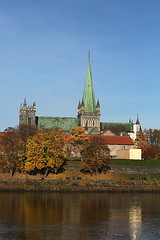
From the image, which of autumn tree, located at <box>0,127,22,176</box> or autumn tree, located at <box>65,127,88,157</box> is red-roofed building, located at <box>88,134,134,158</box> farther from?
autumn tree, located at <box>0,127,22,176</box>

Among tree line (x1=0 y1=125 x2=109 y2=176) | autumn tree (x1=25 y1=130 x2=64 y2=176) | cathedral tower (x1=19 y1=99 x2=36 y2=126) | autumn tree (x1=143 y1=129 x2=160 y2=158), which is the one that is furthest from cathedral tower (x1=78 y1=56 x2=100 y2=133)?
autumn tree (x1=25 y1=130 x2=64 y2=176)

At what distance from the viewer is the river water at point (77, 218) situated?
104 ft

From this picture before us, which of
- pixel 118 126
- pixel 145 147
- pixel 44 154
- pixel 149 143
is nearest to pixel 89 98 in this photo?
pixel 118 126

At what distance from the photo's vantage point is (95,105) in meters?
160

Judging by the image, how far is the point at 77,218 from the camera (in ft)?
130

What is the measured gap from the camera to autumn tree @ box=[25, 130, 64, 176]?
72625 millimetres

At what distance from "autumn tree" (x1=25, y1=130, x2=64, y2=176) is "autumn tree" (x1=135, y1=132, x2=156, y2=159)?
3422cm

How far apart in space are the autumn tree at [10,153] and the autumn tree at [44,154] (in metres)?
2.48

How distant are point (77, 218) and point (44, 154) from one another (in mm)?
36038

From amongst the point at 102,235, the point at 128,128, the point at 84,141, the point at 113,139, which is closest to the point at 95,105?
the point at 128,128

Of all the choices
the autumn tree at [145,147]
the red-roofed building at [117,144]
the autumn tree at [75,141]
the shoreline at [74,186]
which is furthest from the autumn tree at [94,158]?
the autumn tree at [145,147]

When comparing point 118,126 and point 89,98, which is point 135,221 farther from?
point 118,126

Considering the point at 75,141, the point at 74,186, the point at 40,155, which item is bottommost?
the point at 74,186

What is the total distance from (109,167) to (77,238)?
2067 inches
